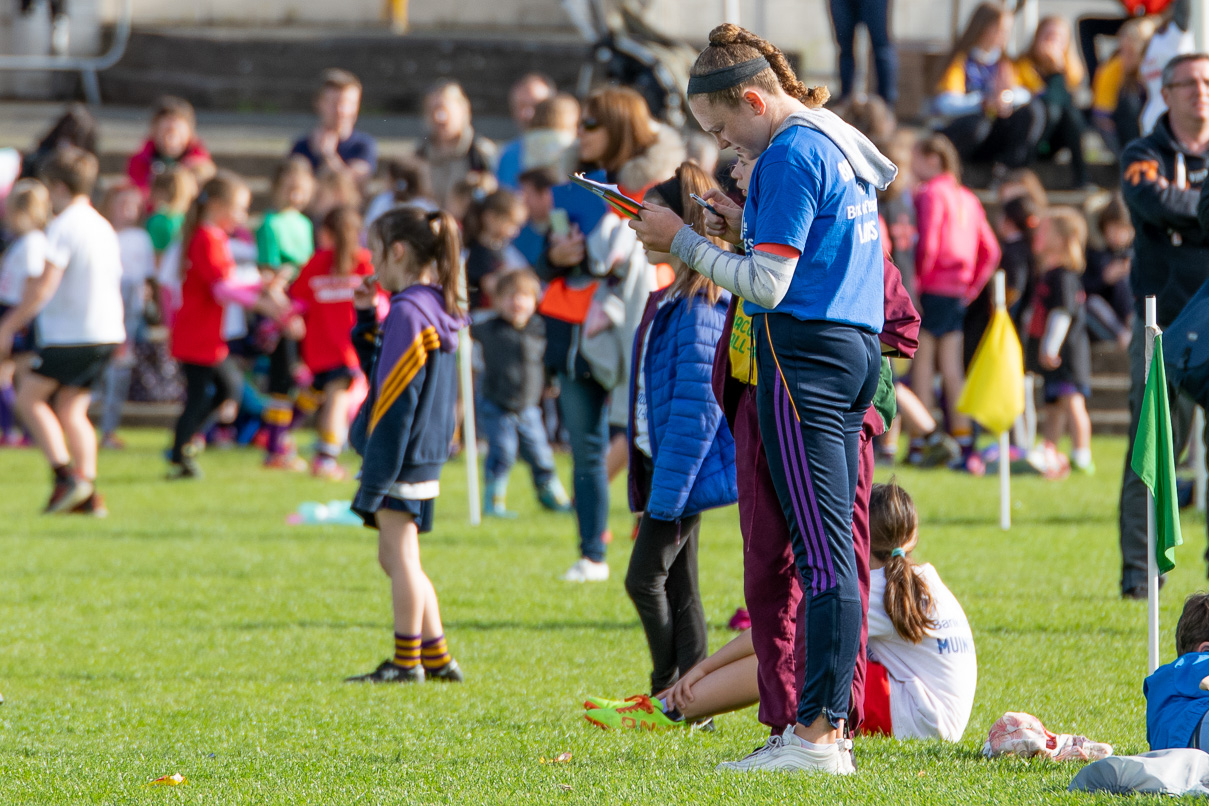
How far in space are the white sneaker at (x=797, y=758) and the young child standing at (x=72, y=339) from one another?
684 cm

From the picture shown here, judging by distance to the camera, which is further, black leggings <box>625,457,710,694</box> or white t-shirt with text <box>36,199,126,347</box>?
white t-shirt with text <box>36,199,126,347</box>

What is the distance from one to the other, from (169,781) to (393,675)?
5.16 feet

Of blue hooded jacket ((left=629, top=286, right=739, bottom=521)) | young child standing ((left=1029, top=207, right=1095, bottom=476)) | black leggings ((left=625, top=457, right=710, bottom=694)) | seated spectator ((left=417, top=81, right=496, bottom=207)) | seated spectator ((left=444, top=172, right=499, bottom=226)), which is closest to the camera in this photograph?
blue hooded jacket ((left=629, top=286, right=739, bottom=521))

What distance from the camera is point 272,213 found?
1260cm

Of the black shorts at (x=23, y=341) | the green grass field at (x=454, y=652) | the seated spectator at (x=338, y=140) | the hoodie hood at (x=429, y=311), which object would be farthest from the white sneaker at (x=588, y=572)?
the seated spectator at (x=338, y=140)

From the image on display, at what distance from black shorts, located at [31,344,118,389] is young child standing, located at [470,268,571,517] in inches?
94.4

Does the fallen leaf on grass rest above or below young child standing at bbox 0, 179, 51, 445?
below

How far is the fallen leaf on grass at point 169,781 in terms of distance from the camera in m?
4.35

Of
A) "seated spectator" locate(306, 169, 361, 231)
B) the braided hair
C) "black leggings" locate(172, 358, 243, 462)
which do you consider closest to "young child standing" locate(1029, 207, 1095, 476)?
"seated spectator" locate(306, 169, 361, 231)

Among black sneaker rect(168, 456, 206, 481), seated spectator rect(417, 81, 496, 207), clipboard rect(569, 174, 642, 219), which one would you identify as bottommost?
black sneaker rect(168, 456, 206, 481)

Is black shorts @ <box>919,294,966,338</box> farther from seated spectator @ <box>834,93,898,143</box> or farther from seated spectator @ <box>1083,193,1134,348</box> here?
seated spectator @ <box>1083,193,1134,348</box>

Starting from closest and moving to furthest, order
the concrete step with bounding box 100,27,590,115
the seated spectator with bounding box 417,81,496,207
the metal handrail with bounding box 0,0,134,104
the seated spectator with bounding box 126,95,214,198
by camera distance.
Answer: the seated spectator with bounding box 417,81,496,207
the seated spectator with bounding box 126,95,214,198
the concrete step with bounding box 100,27,590,115
the metal handrail with bounding box 0,0,134,104

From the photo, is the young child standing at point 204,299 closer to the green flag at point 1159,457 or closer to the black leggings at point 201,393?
the black leggings at point 201,393

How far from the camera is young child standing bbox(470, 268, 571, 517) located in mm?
10047
